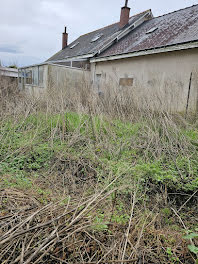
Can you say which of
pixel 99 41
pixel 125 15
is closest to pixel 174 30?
pixel 125 15

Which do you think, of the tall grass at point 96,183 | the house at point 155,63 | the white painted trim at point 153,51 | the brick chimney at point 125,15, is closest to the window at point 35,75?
the house at point 155,63

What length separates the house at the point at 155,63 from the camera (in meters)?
4.46

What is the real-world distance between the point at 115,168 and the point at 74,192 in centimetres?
70

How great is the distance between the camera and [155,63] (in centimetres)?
722

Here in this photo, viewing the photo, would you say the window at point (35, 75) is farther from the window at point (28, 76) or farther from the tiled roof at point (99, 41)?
the tiled roof at point (99, 41)

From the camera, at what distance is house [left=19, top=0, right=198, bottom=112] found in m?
4.46

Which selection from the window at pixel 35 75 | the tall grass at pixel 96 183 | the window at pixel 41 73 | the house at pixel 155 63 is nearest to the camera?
the tall grass at pixel 96 183

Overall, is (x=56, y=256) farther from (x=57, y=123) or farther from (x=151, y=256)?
(x=57, y=123)

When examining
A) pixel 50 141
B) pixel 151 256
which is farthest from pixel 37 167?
pixel 151 256

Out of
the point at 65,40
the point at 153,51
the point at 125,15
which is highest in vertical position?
the point at 65,40

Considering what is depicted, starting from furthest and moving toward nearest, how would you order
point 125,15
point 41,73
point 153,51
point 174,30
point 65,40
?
point 65,40 → point 125,15 → point 41,73 → point 174,30 → point 153,51

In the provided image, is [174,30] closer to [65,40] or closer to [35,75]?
[35,75]

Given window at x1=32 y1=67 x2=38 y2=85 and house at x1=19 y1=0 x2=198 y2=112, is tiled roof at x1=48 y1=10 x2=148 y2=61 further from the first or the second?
window at x1=32 y1=67 x2=38 y2=85

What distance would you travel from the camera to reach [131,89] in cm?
483
